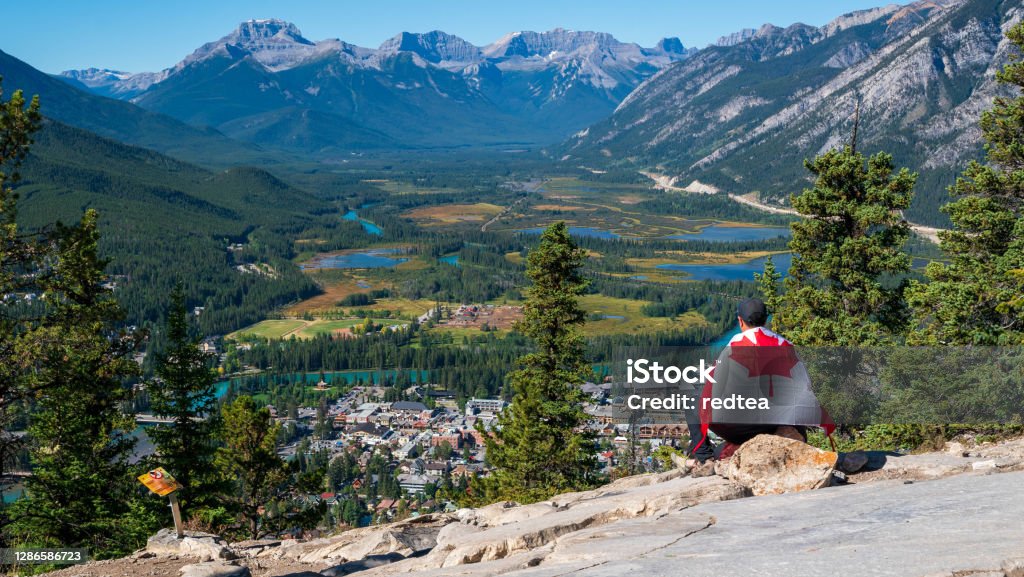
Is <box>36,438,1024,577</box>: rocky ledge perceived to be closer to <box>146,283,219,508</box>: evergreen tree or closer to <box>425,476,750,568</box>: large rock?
<box>425,476,750,568</box>: large rock

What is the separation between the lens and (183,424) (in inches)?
1054

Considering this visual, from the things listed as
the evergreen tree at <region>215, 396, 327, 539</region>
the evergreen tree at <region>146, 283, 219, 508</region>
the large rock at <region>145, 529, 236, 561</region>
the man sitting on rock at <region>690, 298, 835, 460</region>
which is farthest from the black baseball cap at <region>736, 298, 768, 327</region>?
the evergreen tree at <region>215, 396, 327, 539</region>

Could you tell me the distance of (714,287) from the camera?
15562 cm

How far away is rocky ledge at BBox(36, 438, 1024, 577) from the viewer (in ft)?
29.2

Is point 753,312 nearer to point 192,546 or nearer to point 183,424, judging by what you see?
point 192,546

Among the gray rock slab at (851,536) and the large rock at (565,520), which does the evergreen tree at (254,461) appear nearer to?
the large rock at (565,520)

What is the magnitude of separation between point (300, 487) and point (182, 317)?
915 centimetres

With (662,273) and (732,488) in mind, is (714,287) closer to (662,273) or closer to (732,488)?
(662,273)

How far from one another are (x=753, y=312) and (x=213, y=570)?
34.0ft

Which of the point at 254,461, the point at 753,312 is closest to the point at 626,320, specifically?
the point at 254,461

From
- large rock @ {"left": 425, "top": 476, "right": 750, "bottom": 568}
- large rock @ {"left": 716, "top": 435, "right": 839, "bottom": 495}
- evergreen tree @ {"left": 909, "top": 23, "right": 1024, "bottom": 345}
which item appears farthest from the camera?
evergreen tree @ {"left": 909, "top": 23, "right": 1024, "bottom": 345}

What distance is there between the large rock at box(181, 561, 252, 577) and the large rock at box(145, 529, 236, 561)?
53.6 inches

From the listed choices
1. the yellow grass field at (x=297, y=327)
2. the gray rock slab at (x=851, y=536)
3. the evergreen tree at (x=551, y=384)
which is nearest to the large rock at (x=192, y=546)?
the gray rock slab at (x=851, y=536)

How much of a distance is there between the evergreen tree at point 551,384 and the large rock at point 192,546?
14756 mm
